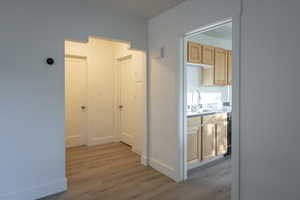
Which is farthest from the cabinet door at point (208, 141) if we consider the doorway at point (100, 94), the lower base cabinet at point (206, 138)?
the doorway at point (100, 94)

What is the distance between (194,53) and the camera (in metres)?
3.33

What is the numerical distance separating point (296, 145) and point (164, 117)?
5.73 ft

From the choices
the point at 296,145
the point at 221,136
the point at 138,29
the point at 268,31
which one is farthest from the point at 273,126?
the point at 138,29

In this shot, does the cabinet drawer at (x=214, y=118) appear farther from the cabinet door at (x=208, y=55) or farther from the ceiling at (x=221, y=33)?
the ceiling at (x=221, y=33)

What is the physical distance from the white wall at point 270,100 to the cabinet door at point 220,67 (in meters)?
1.91

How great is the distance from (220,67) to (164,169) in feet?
7.62

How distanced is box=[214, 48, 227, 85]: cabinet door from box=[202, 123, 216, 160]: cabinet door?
104 centimetres

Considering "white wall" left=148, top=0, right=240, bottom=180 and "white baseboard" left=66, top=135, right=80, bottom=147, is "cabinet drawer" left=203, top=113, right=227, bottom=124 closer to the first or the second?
"white wall" left=148, top=0, right=240, bottom=180

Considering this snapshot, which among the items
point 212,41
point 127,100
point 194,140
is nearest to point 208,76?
point 212,41

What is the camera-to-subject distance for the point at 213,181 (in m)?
2.80

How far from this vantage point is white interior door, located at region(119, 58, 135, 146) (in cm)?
448

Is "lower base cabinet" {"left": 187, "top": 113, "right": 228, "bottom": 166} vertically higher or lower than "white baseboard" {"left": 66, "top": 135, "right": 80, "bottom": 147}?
higher

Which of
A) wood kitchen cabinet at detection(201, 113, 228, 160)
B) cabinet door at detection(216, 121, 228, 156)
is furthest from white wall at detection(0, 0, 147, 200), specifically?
cabinet door at detection(216, 121, 228, 156)

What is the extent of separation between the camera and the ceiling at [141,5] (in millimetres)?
2640
